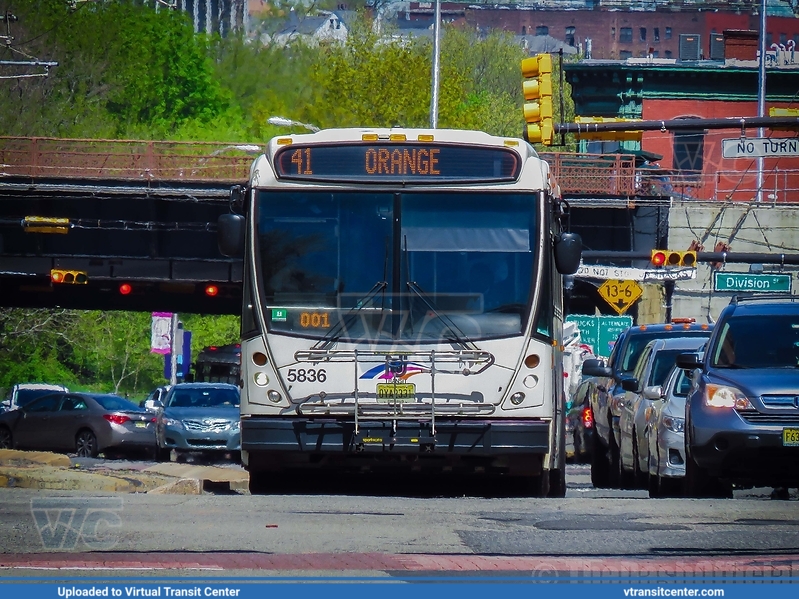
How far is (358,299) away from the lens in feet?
46.9

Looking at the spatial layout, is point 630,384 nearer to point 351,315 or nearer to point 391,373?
point 391,373

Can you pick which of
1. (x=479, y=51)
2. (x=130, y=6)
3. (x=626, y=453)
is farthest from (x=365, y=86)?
(x=626, y=453)

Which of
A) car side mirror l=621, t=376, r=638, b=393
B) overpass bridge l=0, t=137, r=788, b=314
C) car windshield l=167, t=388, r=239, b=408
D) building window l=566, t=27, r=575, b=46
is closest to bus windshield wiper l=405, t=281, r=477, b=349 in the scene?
car side mirror l=621, t=376, r=638, b=393

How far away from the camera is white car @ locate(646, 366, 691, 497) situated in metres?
16.6

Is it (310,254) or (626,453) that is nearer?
(310,254)

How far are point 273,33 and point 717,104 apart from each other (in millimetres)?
45377

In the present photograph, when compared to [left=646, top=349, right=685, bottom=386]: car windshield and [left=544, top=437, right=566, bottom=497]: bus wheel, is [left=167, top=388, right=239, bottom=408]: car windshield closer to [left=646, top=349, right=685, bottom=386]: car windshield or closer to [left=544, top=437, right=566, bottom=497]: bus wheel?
[left=646, top=349, right=685, bottom=386]: car windshield

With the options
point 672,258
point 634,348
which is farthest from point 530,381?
point 672,258

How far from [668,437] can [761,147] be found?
822cm

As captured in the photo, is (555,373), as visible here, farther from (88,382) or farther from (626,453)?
(88,382)

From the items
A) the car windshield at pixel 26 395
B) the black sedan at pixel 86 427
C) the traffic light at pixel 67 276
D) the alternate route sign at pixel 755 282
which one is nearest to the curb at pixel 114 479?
the black sedan at pixel 86 427

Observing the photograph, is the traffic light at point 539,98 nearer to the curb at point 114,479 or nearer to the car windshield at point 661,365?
the car windshield at point 661,365

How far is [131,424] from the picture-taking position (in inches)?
1206

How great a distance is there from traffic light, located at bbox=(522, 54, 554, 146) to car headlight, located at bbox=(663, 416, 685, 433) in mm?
8033
